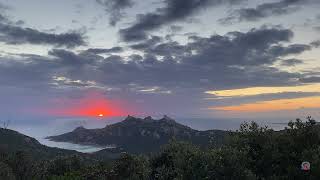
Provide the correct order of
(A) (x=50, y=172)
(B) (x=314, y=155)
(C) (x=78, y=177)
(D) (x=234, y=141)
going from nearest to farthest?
(B) (x=314, y=155)
(D) (x=234, y=141)
(C) (x=78, y=177)
(A) (x=50, y=172)

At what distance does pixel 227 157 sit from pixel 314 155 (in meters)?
6.17

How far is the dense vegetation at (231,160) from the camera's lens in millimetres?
23125

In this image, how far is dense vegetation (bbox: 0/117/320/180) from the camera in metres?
23.1

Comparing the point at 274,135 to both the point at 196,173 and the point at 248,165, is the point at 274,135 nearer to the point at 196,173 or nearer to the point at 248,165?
the point at 248,165

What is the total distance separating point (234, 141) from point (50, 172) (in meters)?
22.5

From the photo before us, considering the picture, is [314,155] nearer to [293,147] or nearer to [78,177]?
[293,147]

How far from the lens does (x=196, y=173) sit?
23.2m

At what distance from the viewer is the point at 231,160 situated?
2275 centimetres

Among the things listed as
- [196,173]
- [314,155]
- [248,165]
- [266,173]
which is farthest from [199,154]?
[314,155]

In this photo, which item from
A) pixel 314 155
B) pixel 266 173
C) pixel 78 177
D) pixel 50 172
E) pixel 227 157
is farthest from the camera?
pixel 50 172

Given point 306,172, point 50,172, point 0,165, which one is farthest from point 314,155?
point 50,172

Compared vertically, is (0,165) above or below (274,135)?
below

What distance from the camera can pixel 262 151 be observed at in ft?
91.4

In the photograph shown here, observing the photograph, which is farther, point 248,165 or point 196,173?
point 248,165
